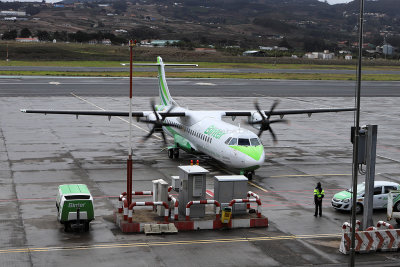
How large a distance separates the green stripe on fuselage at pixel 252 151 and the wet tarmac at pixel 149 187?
6.08 feet

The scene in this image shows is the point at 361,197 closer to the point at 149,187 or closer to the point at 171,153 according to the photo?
the point at 149,187

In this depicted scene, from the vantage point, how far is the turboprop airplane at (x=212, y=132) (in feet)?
114

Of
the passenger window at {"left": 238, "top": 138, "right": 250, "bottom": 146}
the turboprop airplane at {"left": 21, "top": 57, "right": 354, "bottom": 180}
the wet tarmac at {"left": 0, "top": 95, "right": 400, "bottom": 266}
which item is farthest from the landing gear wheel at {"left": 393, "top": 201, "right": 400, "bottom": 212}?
the passenger window at {"left": 238, "top": 138, "right": 250, "bottom": 146}

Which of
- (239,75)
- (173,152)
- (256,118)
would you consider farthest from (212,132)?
(239,75)

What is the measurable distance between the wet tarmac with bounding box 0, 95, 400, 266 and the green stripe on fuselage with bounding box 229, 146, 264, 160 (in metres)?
1.85

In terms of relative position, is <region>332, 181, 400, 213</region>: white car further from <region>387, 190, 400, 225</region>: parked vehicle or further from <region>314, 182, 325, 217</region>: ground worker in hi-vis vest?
<region>314, 182, 325, 217</region>: ground worker in hi-vis vest

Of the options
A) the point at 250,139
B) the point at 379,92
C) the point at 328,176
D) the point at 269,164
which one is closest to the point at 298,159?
the point at 269,164

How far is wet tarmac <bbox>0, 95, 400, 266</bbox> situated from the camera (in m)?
22.8

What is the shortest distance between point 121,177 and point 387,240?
17.7m

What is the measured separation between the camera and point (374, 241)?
2391cm

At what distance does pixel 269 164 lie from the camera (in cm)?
4141

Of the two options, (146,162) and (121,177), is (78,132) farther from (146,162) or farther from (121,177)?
(121,177)

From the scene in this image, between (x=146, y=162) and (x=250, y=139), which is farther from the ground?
(x=250, y=139)

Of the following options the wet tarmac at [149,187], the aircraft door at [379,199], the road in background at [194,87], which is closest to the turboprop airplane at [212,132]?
the wet tarmac at [149,187]
